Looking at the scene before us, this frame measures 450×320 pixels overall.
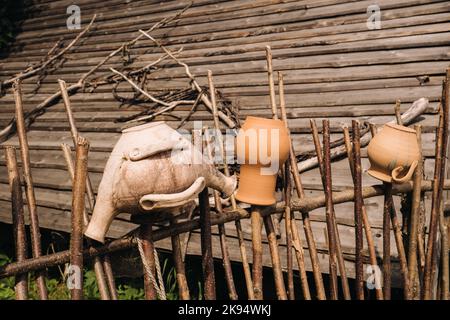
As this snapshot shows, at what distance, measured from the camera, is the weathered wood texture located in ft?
13.4

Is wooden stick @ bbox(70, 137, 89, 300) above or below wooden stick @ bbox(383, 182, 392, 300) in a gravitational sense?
above

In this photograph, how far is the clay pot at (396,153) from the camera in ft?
7.23

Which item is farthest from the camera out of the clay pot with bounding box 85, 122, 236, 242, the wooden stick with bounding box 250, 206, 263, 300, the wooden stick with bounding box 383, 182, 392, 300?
the wooden stick with bounding box 383, 182, 392, 300

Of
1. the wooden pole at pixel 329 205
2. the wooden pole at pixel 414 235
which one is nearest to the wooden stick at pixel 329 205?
the wooden pole at pixel 329 205

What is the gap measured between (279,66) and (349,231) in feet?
8.03

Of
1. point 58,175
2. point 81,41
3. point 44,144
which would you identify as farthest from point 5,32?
point 58,175

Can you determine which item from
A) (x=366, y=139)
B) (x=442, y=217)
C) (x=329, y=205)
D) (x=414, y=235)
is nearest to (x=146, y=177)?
(x=329, y=205)

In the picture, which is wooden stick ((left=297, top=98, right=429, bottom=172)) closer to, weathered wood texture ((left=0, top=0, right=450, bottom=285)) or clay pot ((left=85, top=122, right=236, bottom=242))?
weathered wood texture ((left=0, top=0, right=450, bottom=285))

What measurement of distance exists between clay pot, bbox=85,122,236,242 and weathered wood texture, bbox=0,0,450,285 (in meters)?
1.70

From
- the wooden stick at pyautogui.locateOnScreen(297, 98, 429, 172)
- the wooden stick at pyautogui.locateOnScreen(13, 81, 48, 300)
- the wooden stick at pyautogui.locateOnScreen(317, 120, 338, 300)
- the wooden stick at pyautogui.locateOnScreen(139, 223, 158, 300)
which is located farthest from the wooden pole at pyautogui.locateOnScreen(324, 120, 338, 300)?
the wooden stick at pyautogui.locateOnScreen(297, 98, 429, 172)

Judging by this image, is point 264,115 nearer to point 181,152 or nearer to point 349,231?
point 349,231

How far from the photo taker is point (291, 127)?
168 inches

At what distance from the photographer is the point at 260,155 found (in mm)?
2039

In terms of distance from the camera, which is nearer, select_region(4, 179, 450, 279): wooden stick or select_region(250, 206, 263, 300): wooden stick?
select_region(4, 179, 450, 279): wooden stick
